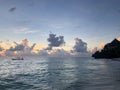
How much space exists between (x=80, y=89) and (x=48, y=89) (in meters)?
6.14

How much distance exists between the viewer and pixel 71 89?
3709 centimetres

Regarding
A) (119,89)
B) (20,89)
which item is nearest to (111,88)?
(119,89)

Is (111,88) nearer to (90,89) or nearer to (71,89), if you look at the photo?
(90,89)

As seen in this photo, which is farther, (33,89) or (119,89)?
(33,89)

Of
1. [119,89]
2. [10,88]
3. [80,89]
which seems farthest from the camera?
[10,88]

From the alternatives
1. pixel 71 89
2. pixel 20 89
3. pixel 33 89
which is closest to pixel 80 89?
pixel 71 89

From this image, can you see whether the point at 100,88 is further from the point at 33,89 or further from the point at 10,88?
the point at 10,88

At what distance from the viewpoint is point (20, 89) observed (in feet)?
125

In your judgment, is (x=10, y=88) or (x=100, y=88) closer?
(x=100, y=88)

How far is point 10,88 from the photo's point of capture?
130ft

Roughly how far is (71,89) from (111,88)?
280 inches

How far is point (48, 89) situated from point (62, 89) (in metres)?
2.75

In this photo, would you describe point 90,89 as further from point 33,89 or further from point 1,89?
point 1,89

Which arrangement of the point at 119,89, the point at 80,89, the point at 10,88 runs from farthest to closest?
the point at 10,88
the point at 80,89
the point at 119,89
